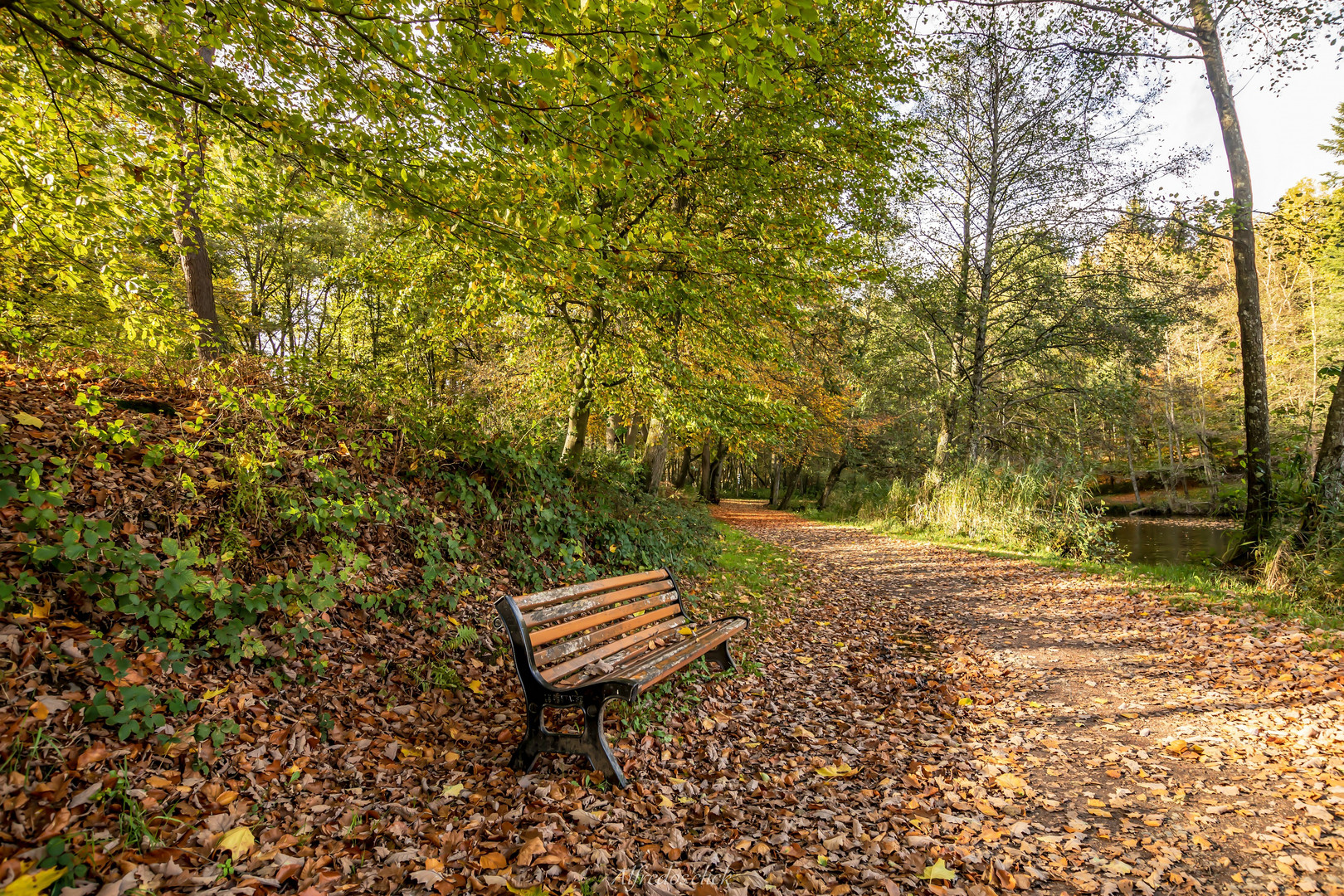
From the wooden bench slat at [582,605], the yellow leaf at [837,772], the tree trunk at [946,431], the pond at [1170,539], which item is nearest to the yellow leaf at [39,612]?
the wooden bench slat at [582,605]

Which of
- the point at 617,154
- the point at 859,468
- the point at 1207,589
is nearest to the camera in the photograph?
the point at 617,154

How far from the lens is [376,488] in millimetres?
4902

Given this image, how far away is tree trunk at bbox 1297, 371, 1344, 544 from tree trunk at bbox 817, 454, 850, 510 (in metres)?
18.2

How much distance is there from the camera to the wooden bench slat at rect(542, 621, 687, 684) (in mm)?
3418

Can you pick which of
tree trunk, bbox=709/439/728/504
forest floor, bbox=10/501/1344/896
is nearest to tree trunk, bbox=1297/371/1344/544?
forest floor, bbox=10/501/1344/896

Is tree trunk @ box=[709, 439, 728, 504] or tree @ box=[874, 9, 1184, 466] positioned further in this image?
tree trunk @ box=[709, 439, 728, 504]

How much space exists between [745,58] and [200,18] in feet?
10.7

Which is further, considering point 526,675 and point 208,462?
point 208,462

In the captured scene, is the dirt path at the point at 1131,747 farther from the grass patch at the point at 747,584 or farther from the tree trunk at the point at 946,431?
the tree trunk at the point at 946,431

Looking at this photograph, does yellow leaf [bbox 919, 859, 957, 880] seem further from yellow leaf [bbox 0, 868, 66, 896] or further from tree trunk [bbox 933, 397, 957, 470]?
tree trunk [bbox 933, 397, 957, 470]

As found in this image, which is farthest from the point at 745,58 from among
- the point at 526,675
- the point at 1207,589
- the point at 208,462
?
the point at 1207,589

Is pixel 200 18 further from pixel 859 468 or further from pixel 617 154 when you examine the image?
pixel 859 468

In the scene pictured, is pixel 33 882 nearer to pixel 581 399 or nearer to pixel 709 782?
pixel 709 782

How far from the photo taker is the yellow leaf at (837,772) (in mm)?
3547
